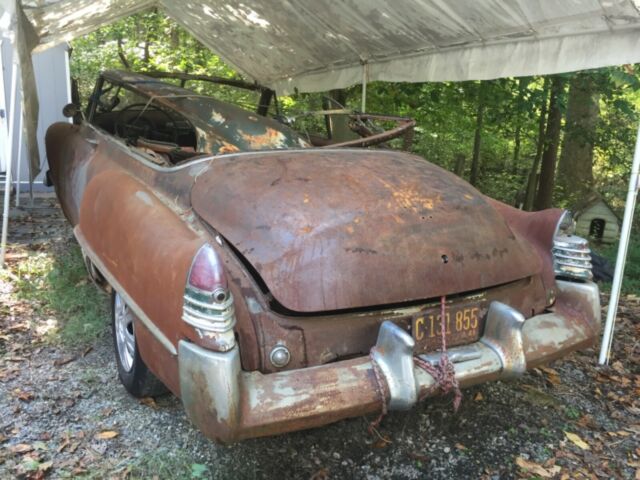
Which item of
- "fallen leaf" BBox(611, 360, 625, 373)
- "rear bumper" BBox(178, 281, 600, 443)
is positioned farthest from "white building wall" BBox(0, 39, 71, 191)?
"fallen leaf" BBox(611, 360, 625, 373)

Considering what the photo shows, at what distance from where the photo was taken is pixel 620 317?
4.66 meters

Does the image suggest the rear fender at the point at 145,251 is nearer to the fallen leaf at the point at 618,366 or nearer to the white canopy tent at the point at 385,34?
the white canopy tent at the point at 385,34

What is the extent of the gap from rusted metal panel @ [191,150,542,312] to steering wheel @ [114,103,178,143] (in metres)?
1.64

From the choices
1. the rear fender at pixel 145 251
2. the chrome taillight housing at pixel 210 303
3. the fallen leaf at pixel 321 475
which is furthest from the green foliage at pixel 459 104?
the fallen leaf at pixel 321 475

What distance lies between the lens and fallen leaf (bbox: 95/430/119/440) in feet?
8.83

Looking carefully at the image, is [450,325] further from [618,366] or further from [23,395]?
[23,395]

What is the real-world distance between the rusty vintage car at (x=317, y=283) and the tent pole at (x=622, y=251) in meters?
0.69

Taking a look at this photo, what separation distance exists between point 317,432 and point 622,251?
232 centimetres

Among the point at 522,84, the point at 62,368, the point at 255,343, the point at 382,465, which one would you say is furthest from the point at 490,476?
the point at 522,84

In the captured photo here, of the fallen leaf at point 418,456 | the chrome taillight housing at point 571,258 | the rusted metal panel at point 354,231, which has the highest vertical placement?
the rusted metal panel at point 354,231

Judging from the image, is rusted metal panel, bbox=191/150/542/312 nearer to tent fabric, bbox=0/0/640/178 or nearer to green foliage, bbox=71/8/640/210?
tent fabric, bbox=0/0/640/178

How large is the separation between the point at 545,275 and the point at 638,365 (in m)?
1.49

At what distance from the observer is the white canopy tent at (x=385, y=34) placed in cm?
389

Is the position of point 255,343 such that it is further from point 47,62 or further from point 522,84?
point 47,62
